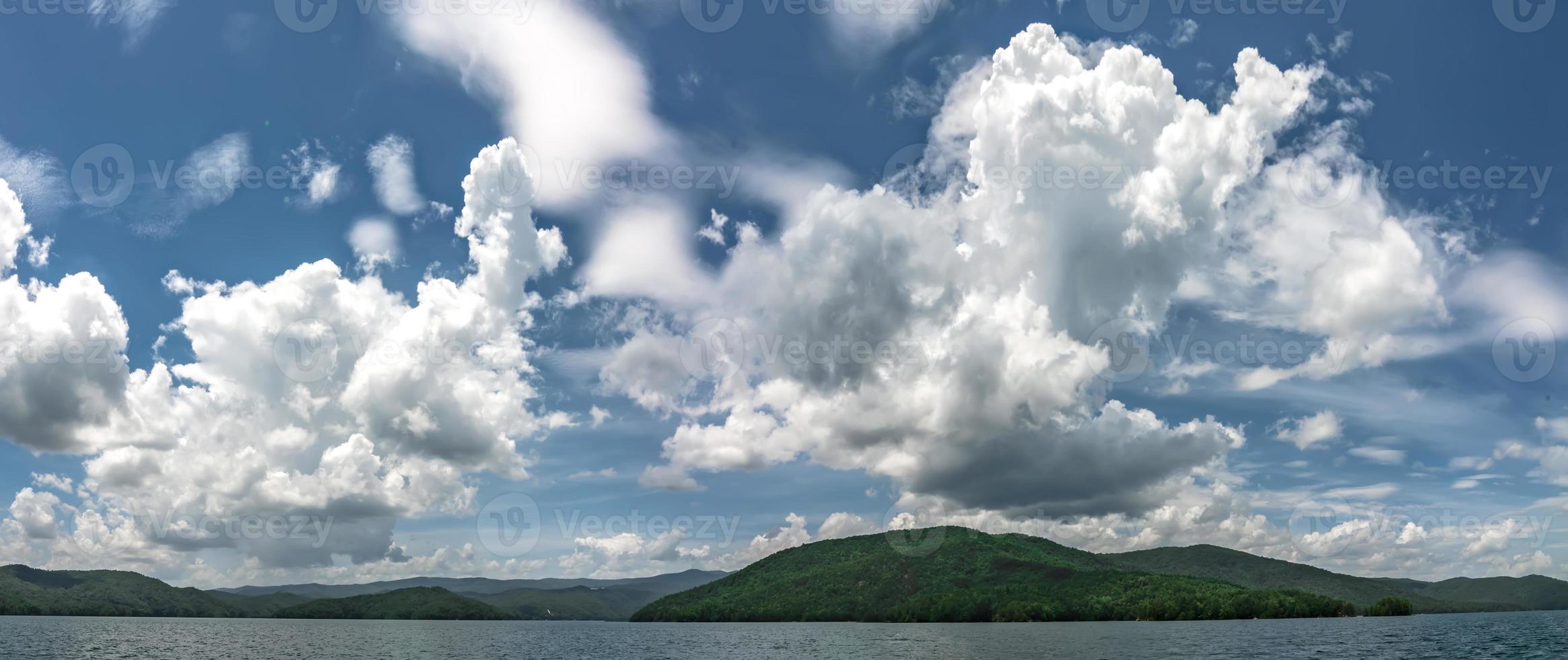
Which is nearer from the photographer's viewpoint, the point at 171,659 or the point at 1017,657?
the point at 1017,657

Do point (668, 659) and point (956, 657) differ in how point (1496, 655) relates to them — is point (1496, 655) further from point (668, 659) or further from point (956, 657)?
point (668, 659)

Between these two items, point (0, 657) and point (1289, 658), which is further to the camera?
point (0, 657)

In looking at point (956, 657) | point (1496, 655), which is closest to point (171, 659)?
point (956, 657)

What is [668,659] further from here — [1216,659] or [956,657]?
[1216,659]

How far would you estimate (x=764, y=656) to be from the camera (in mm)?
199625

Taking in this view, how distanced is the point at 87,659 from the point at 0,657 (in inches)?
742

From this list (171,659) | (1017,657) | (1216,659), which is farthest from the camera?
(171,659)

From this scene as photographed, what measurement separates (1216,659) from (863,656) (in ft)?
251

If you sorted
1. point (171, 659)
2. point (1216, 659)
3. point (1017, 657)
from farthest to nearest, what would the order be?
point (171, 659) < point (1017, 657) < point (1216, 659)

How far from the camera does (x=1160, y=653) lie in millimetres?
175625

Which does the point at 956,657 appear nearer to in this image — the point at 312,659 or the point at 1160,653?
the point at 1160,653

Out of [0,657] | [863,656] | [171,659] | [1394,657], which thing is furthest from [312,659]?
[1394,657]

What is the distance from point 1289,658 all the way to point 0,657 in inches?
10618

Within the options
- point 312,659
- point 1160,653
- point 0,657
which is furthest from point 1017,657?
point 0,657
